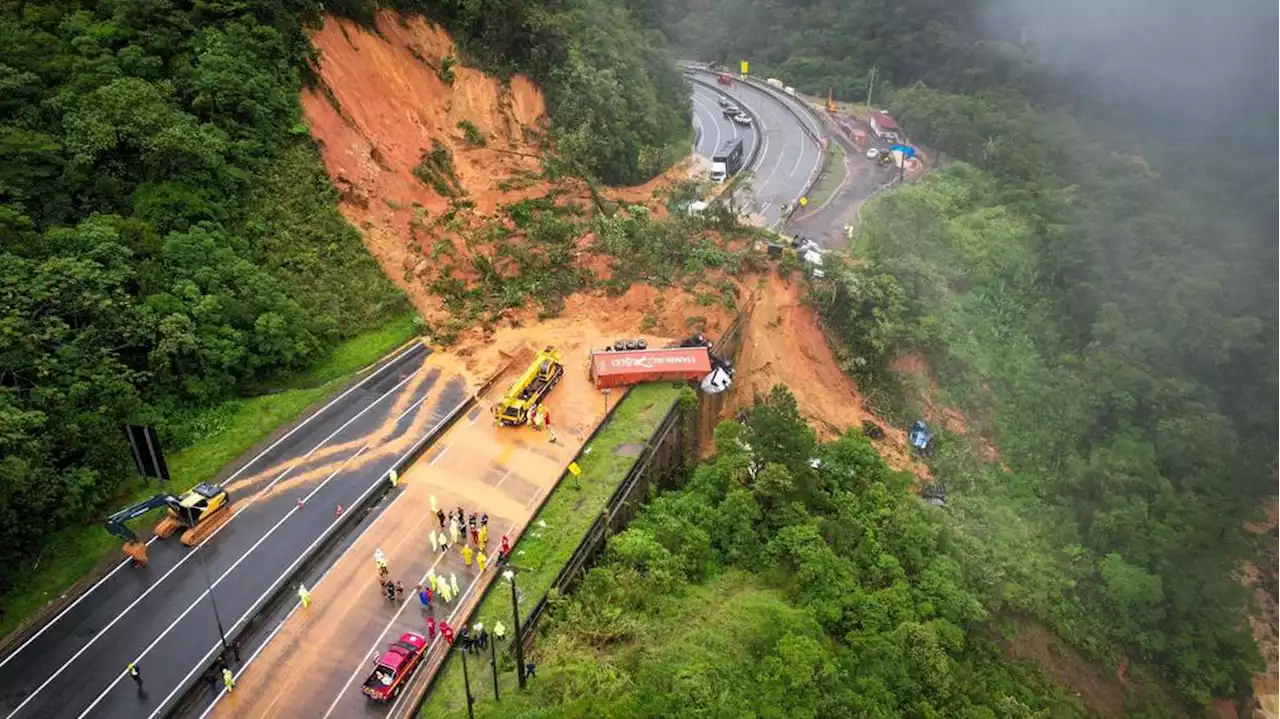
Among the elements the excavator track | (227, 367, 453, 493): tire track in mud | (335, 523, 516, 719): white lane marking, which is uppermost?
(227, 367, 453, 493): tire track in mud

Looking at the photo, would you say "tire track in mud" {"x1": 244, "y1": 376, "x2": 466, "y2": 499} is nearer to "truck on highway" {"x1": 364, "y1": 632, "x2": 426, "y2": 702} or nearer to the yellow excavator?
the yellow excavator

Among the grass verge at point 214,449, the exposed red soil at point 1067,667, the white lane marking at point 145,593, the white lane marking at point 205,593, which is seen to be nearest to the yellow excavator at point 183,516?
the white lane marking at point 145,593

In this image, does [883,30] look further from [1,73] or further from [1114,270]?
[1,73]

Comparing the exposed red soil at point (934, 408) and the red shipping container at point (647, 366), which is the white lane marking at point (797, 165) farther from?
the red shipping container at point (647, 366)

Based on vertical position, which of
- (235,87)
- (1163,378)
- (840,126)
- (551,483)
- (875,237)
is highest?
(235,87)

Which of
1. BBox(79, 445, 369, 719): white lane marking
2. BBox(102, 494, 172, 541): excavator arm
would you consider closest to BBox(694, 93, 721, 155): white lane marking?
BBox(79, 445, 369, 719): white lane marking

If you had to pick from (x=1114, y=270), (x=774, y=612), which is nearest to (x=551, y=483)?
(x=774, y=612)

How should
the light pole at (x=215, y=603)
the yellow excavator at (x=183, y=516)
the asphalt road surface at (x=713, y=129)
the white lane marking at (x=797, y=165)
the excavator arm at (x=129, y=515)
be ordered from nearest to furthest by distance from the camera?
the light pole at (x=215, y=603) < the excavator arm at (x=129, y=515) < the yellow excavator at (x=183, y=516) < the white lane marking at (x=797, y=165) < the asphalt road surface at (x=713, y=129)
